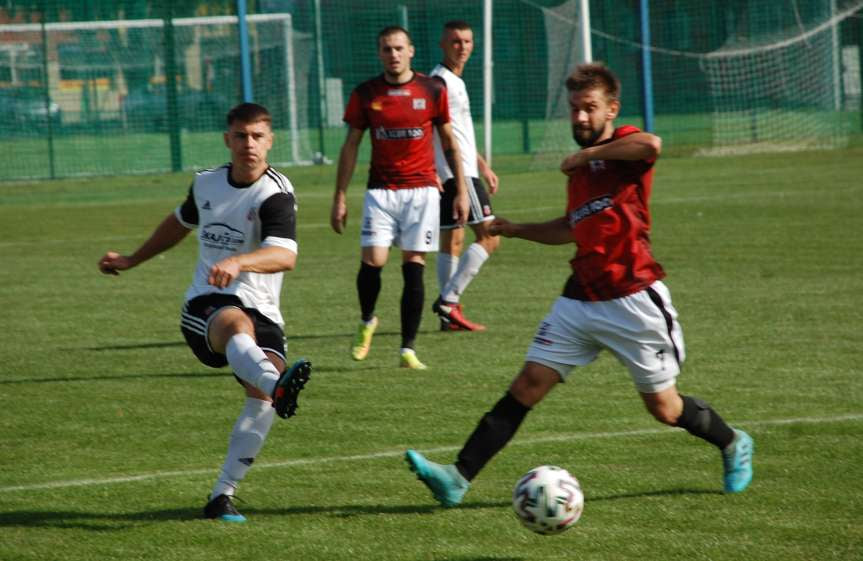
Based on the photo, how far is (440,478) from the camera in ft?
17.9

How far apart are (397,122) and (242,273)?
12.2 feet

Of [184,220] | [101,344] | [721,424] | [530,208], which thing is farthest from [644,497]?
[530,208]

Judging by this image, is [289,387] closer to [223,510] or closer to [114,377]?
[223,510]

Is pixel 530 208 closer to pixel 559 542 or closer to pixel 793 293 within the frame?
pixel 793 293

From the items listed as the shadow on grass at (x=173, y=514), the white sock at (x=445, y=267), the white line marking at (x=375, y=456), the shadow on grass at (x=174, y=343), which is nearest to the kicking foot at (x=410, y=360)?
the shadow on grass at (x=174, y=343)

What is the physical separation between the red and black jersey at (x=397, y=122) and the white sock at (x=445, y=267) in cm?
157

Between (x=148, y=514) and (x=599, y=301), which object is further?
(x=148, y=514)

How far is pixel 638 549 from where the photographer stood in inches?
196

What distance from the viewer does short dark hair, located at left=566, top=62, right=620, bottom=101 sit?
5430 mm

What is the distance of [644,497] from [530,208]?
45.5 ft

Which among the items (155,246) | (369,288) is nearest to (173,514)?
(155,246)

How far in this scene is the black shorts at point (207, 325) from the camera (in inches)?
225

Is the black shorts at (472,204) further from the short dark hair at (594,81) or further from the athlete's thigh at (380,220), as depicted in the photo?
the short dark hair at (594,81)

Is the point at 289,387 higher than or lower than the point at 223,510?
higher
